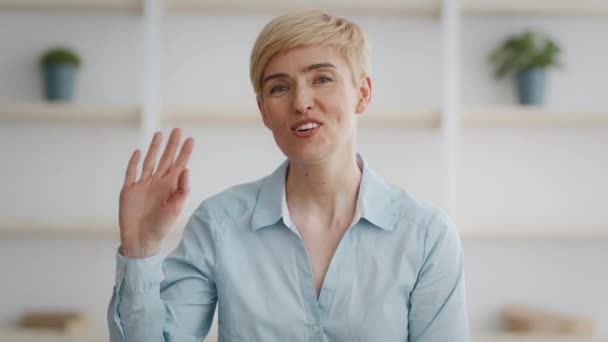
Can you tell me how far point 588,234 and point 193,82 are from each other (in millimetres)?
1692

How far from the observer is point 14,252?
2910 millimetres

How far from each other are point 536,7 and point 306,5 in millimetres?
916

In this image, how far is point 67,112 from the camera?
2695 mm

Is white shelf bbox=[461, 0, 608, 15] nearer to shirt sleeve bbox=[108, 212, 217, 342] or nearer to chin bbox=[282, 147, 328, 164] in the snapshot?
chin bbox=[282, 147, 328, 164]

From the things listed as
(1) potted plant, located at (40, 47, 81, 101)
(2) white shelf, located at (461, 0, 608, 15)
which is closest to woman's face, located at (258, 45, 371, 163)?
(2) white shelf, located at (461, 0, 608, 15)

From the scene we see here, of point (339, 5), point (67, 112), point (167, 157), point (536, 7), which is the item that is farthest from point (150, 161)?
point (536, 7)

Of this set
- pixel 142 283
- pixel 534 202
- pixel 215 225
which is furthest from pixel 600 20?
pixel 142 283

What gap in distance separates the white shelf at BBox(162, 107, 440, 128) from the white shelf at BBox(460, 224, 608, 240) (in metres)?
0.44

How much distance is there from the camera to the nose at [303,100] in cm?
142

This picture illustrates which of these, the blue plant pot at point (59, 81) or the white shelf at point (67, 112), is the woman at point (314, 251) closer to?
the white shelf at point (67, 112)

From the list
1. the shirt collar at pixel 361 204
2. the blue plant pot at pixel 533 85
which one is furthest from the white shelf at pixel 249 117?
the shirt collar at pixel 361 204

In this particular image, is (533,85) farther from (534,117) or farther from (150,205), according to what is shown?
(150,205)

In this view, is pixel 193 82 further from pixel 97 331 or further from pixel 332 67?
pixel 332 67

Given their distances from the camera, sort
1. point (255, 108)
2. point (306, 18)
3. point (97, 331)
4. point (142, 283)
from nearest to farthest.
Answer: point (142, 283), point (306, 18), point (255, 108), point (97, 331)
